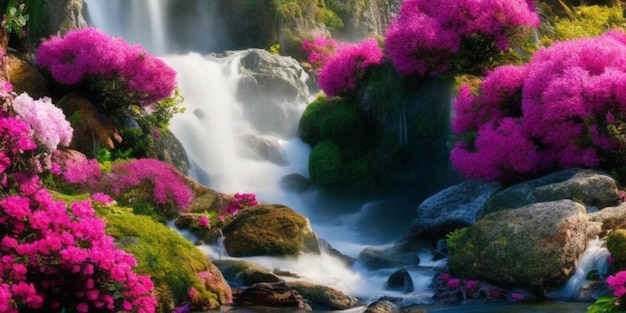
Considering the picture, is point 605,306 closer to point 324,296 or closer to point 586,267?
point 586,267

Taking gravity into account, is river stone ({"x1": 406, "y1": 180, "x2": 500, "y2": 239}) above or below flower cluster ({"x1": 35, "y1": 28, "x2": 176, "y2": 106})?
below

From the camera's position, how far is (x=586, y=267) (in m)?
11.0

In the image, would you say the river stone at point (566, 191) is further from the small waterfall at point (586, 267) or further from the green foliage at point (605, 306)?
the green foliage at point (605, 306)

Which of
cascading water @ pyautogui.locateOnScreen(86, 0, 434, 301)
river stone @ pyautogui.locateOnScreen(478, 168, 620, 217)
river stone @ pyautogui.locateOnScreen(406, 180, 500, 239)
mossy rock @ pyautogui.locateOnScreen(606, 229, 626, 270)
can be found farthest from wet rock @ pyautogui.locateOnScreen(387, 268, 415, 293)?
river stone @ pyautogui.locateOnScreen(406, 180, 500, 239)

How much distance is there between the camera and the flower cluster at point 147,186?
1342cm

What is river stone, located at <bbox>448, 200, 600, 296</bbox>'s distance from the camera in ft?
35.7

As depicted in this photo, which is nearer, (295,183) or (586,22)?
(295,183)

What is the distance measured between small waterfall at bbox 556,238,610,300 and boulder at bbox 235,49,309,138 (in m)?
11.4

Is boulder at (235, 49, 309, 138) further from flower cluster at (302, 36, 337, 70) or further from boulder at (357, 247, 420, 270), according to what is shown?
boulder at (357, 247, 420, 270)

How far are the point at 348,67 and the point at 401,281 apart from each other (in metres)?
8.51

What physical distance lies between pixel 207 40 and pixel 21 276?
62.1ft

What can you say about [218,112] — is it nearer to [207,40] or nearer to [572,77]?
[207,40]

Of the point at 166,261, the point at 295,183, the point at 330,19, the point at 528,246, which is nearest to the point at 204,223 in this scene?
the point at 166,261

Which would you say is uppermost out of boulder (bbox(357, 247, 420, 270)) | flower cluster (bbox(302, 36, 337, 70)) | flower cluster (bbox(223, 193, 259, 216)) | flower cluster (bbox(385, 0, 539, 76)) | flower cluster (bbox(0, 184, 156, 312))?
flower cluster (bbox(302, 36, 337, 70))
